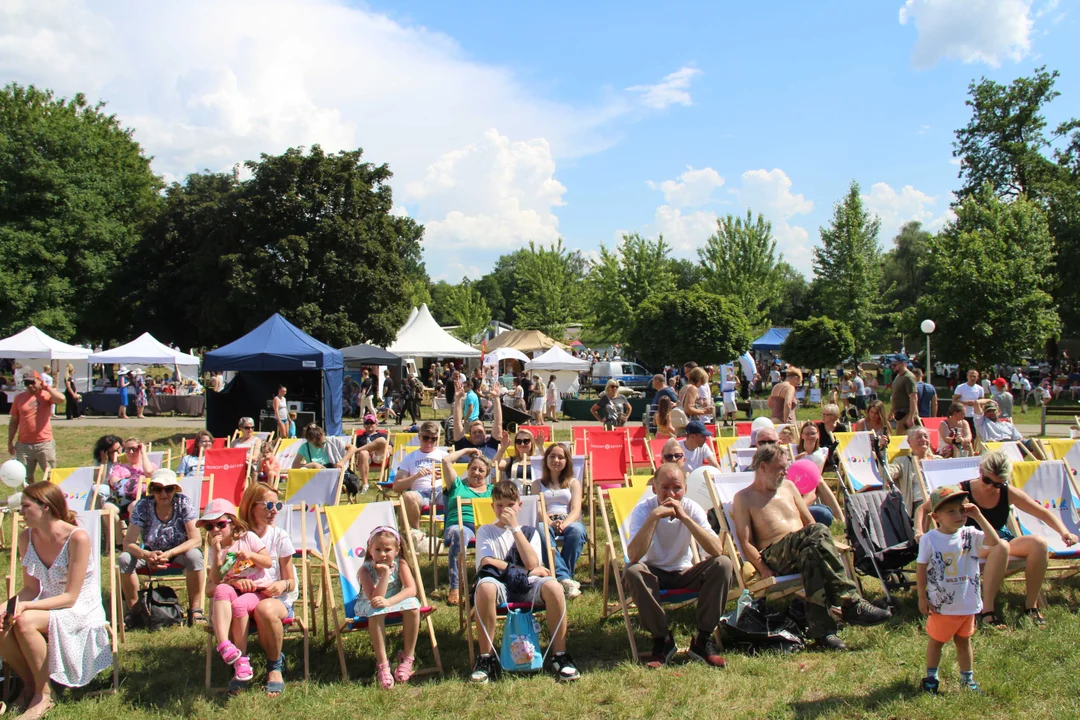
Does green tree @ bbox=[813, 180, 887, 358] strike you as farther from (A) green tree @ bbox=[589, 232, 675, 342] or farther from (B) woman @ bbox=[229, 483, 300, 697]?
(B) woman @ bbox=[229, 483, 300, 697]

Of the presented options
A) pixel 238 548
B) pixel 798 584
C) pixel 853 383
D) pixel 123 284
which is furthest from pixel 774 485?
pixel 123 284

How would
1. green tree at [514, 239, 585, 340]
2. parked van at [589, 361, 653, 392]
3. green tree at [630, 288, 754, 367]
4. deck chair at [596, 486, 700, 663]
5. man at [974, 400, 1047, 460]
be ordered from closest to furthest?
deck chair at [596, 486, 700, 663] < man at [974, 400, 1047, 460] < green tree at [630, 288, 754, 367] < parked van at [589, 361, 653, 392] < green tree at [514, 239, 585, 340]

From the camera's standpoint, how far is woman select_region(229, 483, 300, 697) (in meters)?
4.07

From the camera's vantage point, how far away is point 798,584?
14.3 ft

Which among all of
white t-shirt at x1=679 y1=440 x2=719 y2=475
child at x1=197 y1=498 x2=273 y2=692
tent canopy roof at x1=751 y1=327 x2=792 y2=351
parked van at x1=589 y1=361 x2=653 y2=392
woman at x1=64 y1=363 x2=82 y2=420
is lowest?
child at x1=197 y1=498 x2=273 y2=692

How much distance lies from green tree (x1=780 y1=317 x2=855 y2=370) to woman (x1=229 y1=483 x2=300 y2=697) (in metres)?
24.1

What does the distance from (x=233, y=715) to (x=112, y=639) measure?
0.86m

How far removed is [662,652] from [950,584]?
1433mm

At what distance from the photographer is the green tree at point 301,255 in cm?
2669

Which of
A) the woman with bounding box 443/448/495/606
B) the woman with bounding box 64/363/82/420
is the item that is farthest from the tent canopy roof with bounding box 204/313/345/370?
the woman with bounding box 443/448/495/606

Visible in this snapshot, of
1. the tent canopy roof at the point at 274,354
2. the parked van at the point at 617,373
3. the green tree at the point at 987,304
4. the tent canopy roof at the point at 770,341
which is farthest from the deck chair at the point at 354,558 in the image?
the tent canopy roof at the point at 770,341

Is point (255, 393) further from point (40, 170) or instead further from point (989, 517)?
point (40, 170)

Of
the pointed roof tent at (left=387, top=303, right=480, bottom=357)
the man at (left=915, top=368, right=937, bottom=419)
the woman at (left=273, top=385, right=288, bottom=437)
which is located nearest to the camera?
the man at (left=915, top=368, right=937, bottom=419)

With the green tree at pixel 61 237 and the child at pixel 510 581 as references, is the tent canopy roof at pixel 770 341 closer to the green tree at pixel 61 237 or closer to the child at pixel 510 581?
the green tree at pixel 61 237
